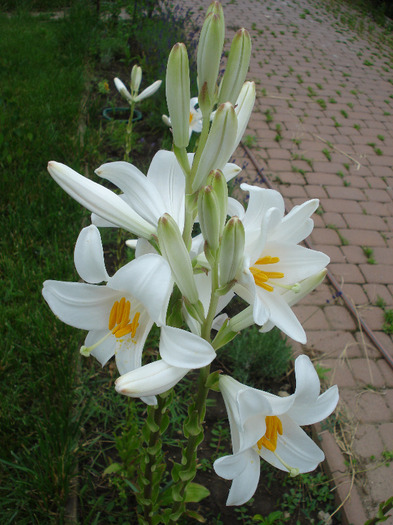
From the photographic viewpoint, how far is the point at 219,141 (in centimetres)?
106

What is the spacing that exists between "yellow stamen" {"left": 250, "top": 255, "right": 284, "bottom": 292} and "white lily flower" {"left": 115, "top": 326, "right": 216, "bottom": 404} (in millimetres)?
253

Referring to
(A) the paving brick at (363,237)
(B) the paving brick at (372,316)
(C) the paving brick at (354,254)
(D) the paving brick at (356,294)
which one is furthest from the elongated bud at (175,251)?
Answer: (A) the paving brick at (363,237)

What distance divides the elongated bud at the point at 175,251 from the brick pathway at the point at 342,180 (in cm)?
177

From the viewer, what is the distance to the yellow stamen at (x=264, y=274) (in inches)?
44.1

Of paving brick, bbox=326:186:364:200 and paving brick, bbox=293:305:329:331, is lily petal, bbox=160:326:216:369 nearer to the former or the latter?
paving brick, bbox=293:305:329:331

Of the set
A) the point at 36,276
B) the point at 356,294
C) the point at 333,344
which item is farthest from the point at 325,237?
the point at 36,276

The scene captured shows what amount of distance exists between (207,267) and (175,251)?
0.18 m

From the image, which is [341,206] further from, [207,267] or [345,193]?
[207,267]

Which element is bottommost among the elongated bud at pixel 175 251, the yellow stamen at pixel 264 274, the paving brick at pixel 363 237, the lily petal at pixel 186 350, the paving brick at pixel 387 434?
the paving brick at pixel 387 434

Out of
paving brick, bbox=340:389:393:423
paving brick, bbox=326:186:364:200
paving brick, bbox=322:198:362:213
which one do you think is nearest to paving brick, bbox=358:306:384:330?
paving brick, bbox=340:389:393:423

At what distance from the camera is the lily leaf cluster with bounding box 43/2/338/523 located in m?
1.00

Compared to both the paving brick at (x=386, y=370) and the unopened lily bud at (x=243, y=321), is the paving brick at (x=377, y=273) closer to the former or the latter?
the paving brick at (x=386, y=370)

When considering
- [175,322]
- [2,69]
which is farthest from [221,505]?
[2,69]

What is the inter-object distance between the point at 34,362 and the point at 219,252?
67.0 inches
